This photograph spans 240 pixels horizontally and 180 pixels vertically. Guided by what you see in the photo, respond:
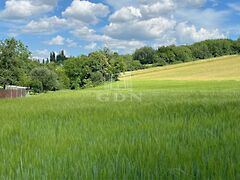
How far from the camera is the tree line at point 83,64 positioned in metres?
58.1

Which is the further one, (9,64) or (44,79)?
(44,79)

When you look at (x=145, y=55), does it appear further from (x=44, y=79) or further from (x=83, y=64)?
(x=44, y=79)

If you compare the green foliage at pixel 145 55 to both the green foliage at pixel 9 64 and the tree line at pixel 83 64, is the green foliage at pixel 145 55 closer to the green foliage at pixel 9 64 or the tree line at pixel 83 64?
the tree line at pixel 83 64

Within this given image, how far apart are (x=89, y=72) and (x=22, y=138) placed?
108167mm

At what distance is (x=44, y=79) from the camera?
106m

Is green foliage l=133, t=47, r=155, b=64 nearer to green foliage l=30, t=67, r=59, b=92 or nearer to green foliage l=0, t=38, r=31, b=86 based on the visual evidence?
green foliage l=30, t=67, r=59, b=92

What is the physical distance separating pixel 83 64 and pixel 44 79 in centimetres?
1508

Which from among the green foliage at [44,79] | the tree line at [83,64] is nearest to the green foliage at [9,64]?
the tree line at [83,64]

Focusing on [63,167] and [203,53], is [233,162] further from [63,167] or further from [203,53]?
[203,53]

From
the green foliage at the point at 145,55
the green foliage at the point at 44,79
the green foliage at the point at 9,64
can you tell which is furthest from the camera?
the green foliage at the point at 145,55

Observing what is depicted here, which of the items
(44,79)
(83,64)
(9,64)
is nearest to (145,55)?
(83,64)

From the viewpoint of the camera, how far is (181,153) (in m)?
3.54

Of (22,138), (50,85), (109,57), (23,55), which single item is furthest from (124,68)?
(22,138)

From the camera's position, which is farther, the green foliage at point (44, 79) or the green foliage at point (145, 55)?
the green foliage at point (145, 55)
